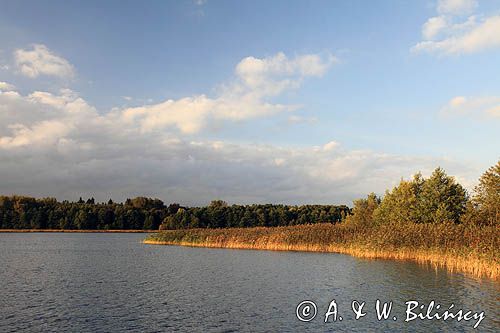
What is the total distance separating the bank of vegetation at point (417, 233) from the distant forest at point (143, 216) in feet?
163

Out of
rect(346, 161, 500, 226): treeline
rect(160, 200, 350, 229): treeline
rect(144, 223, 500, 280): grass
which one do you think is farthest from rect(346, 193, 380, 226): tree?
rect(160, 200, 350, 229): treeline

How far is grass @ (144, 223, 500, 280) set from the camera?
30922 millimetres

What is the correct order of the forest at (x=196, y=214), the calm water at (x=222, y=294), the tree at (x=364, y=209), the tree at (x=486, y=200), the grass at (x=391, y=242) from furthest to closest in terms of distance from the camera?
the tree at (x=364, y=209), the forest at (x=196, y=214), the tree at (x=486, y=200), the grass at (x=391, y=242), the calm water at (x=222, y=294)

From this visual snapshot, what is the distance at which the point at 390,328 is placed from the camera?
1744 centimetres

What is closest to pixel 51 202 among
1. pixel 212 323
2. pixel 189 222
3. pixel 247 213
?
pixel 189 222

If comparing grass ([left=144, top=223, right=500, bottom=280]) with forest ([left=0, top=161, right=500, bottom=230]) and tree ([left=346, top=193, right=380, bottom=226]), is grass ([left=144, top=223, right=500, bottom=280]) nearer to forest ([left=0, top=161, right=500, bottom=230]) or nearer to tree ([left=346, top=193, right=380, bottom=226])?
forest ([left=0, top=161, right=500, bottom=230])

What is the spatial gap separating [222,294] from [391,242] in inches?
847

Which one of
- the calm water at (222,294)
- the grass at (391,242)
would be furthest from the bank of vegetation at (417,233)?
the calm water at (222,294)

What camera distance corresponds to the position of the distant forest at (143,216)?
124312 millimetres

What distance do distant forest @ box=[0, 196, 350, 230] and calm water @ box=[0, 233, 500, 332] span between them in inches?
3321

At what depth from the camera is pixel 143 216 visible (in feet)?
483

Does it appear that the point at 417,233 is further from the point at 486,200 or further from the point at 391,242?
the point at 486,200

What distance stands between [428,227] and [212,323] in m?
28.1

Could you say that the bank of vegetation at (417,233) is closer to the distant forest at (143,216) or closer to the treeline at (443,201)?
the treeline at (443,201)
